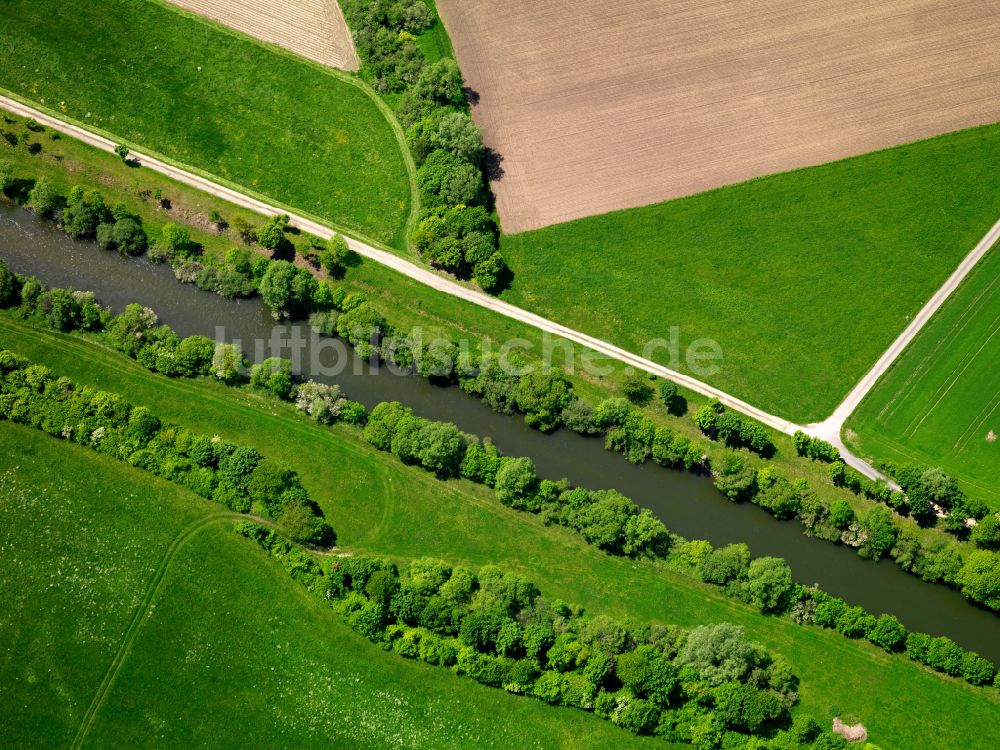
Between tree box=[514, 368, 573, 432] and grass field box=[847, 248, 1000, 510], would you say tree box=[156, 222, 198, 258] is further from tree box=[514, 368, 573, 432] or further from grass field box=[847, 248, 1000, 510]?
grass field box=[847, 248, 1000, 510]

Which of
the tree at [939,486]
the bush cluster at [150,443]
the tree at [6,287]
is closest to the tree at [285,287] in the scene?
the bush cluster at [150,443]

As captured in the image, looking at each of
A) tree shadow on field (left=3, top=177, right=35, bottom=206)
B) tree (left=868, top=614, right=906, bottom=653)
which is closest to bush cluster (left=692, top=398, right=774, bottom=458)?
tree (left=868, top=614, right=906, bottom=653)

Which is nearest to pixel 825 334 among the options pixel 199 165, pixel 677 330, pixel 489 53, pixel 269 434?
pixel 677 330

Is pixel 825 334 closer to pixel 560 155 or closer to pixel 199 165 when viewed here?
pixel 560 155

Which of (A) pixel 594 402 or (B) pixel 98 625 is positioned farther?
(A) pixel 594 402

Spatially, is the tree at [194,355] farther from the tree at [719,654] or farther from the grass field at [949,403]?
the grass field at [949,403]
